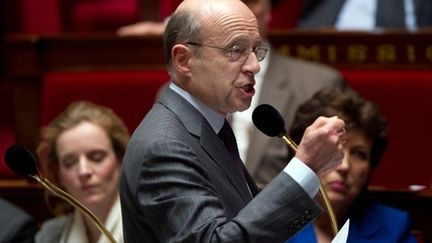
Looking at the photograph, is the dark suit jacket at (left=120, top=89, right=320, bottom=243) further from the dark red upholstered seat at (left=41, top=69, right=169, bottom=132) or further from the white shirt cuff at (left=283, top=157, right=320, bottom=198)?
the dark red upholstered seat at (left=41, top=69, right=169, bottom=132)

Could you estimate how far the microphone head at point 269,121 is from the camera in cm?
109

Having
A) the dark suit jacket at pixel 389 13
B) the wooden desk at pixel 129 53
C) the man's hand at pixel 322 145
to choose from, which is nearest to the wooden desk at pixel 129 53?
the wooden desk at pixel 129 53

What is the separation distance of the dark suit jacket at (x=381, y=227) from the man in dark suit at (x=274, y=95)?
1.13 feet

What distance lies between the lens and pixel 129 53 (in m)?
2.14

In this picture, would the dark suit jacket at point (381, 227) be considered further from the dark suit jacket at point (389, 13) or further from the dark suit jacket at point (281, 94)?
the dark suit jacket at point (389, 13)

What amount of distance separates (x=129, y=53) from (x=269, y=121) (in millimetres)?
1078

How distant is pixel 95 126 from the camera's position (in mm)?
1711

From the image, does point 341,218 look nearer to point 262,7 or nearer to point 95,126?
point 95,126

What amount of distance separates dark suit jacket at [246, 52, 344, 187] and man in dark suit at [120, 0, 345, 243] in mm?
761

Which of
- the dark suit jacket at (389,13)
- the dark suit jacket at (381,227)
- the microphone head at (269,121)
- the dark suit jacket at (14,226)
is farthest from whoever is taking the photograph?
the dark suit jacket at (389,13)

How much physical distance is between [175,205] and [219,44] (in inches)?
6.4

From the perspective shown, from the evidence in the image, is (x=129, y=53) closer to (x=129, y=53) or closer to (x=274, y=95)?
(x=129, y=53)

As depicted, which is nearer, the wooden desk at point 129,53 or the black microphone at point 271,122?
the black microphone at point 271,122

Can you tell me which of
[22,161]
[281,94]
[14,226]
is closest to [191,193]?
[22,161]
